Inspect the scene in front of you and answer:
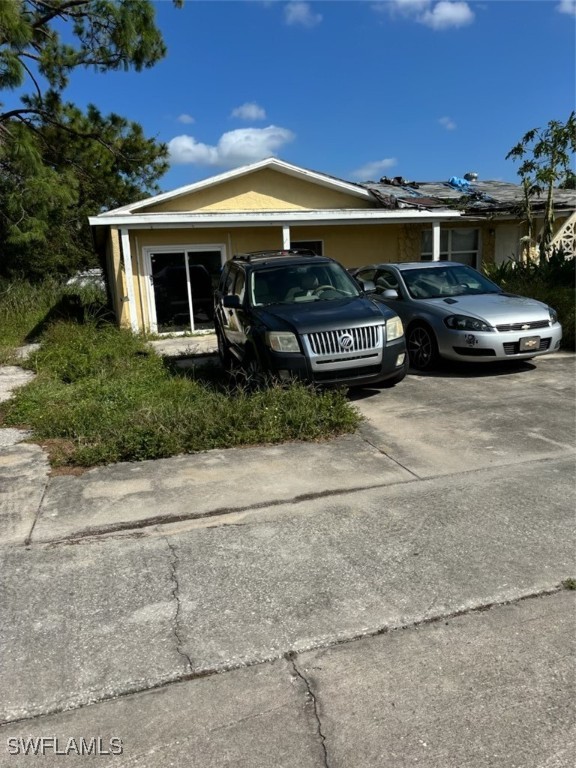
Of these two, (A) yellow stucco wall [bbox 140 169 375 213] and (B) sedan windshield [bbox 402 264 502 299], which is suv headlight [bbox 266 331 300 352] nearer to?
(B) sedan windshield [bbox 402 264 502 299]

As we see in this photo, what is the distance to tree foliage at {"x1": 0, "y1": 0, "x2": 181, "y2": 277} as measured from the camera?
14.4 m

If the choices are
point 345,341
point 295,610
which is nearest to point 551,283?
point 345,341

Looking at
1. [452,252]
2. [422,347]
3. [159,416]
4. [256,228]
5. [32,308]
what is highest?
[256,228]

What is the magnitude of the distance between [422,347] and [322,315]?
2.57m

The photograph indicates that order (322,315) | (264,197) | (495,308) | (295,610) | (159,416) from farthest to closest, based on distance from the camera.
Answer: (264,197) < (495,308) < (322,315) < (159,416) < (295,610)

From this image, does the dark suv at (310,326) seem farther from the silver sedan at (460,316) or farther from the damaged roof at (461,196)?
the damaged roof at (461,196)

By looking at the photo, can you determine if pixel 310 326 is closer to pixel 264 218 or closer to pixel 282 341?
pixel 282 341

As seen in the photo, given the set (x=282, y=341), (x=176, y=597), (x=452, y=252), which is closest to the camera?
(x=176, y=597)

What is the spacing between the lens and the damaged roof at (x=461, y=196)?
16.0m

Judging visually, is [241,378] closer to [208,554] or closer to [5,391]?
[5,391]

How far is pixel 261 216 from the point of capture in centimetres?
1377

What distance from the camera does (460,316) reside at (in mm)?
8367

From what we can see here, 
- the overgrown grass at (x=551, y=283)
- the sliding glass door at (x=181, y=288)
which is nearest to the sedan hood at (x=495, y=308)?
the overgrown grass at (x=551, y=283)

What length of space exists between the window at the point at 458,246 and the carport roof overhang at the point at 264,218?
1980 millimetres
